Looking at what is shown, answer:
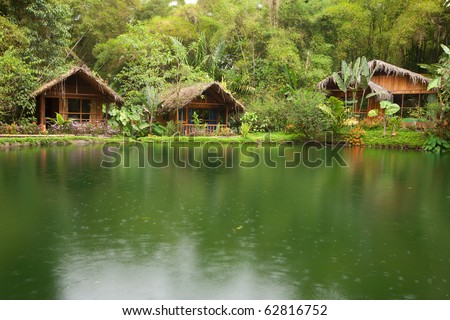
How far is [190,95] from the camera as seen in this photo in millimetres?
22328

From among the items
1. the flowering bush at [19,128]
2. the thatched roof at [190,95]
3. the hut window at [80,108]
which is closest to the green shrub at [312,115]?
the thatched roof at [190,95]

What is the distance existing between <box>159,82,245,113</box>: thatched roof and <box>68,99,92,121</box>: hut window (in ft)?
12.6

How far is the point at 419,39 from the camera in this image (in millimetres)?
23312

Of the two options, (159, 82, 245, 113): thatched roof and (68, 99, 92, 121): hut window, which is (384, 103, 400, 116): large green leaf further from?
(68, 99, 92, 121): hut window

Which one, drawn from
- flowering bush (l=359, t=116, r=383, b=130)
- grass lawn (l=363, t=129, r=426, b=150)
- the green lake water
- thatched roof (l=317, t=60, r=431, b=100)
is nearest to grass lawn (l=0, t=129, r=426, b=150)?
grass lawn (l=363, t=129, r=426, b=150)

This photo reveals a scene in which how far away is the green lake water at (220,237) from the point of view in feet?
13.1

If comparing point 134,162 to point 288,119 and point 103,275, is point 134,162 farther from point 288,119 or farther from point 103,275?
point 288,119

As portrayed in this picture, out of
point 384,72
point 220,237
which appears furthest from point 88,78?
point 220,237

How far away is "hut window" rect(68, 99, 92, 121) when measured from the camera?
2319 cm

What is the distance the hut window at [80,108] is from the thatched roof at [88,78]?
143cm

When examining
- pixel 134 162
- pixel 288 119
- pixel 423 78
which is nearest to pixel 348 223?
pixel 134 162

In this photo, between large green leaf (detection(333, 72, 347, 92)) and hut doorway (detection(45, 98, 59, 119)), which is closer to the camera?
large green leaf (detection(333, 72, 347, 92))

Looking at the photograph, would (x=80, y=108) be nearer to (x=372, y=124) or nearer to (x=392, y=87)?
(x=372, y=124)

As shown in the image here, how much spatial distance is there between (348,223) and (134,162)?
314 inches
